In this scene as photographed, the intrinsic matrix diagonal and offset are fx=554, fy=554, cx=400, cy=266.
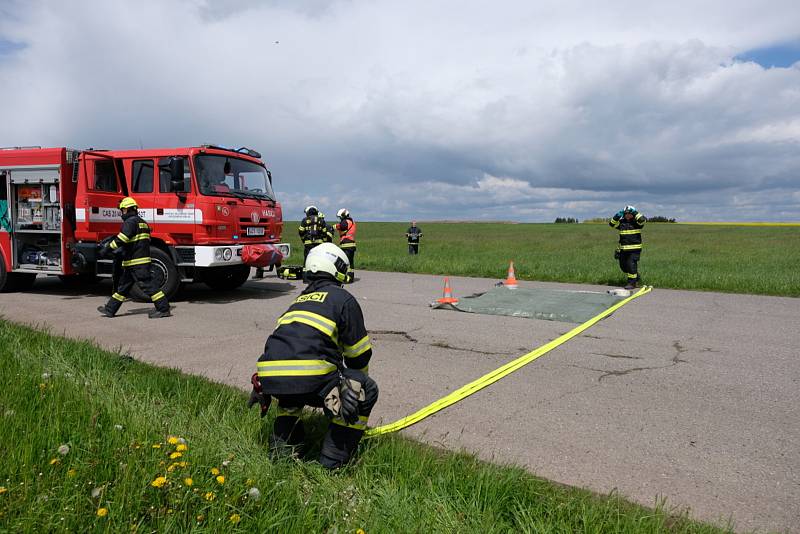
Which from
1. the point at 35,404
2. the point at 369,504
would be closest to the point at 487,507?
the point at 369,504

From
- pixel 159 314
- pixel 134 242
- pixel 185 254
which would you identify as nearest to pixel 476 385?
pixel 159 314

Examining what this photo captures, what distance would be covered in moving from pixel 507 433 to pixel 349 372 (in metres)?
1.55

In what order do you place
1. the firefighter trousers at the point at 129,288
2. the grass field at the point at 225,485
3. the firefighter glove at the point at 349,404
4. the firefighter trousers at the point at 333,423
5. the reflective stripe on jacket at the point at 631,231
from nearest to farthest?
1. the grass field at the point at 225,485
2. the firefighter glove at the point at 349,404
3. the firefighter trousers at the point at 333,423
4. the firefighter trousers at the point at 129,288
5. the reflective stripe on jacket at the point at 631,231

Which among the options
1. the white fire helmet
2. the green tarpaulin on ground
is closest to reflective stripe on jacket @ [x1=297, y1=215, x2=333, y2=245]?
the green tarpaulin on ground

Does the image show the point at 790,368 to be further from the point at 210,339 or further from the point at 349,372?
the point at 210,339

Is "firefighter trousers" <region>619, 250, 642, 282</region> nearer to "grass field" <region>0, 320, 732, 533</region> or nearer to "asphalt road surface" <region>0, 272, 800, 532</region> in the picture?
"asphalt road surface" <region>0, 272, 800, 532</region>

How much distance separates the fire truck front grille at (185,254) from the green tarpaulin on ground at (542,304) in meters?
4.58

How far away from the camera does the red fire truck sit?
940 cm

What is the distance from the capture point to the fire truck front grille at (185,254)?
9.42 m

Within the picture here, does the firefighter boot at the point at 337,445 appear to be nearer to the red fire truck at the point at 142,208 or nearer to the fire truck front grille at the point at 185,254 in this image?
the red fire truck at the point at 142,208

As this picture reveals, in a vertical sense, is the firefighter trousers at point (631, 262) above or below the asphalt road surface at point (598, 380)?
above

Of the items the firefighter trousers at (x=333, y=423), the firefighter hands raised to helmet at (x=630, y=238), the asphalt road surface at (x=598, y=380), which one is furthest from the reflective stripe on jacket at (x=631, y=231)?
the firefighter trousers at (x=333, y=423)

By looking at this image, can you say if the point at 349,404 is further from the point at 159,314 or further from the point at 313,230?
the point at 313,230

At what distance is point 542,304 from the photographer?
959 cm
